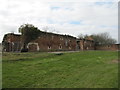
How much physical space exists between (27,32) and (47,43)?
1160 centimetres

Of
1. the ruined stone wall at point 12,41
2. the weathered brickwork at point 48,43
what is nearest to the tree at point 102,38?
the weathered brickwork at point 48,43

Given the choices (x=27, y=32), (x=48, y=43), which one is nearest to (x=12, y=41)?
(x=27, y=32)

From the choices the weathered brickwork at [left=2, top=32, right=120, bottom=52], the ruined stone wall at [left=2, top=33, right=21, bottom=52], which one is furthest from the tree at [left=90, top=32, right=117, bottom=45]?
the ruined stone wall at [left=2, top=33, right=21, bottom=52]

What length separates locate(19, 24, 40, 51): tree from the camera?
31031 millimetres

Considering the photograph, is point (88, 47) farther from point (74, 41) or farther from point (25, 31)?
point (25, 31)

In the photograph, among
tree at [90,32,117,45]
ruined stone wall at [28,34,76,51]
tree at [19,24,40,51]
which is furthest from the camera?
tree at [90,32,117,45]

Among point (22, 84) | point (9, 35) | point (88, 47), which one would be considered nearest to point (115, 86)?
point (22, 84)

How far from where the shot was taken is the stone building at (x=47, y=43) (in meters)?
34.8

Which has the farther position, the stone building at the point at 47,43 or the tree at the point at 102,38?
the tree at the point at 102,38

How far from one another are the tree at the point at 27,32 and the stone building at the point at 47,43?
2186mm

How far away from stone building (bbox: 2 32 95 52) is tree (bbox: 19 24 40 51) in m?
2.19

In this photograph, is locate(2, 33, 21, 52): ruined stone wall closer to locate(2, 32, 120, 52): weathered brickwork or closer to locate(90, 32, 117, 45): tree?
locate(2, 32, 120, 52): weathered brickwork

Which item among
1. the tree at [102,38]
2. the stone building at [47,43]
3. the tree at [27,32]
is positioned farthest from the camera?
the tree at [102,38]

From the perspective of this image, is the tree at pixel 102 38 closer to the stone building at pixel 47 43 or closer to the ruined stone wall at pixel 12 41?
the stone building at pixel 47 43
